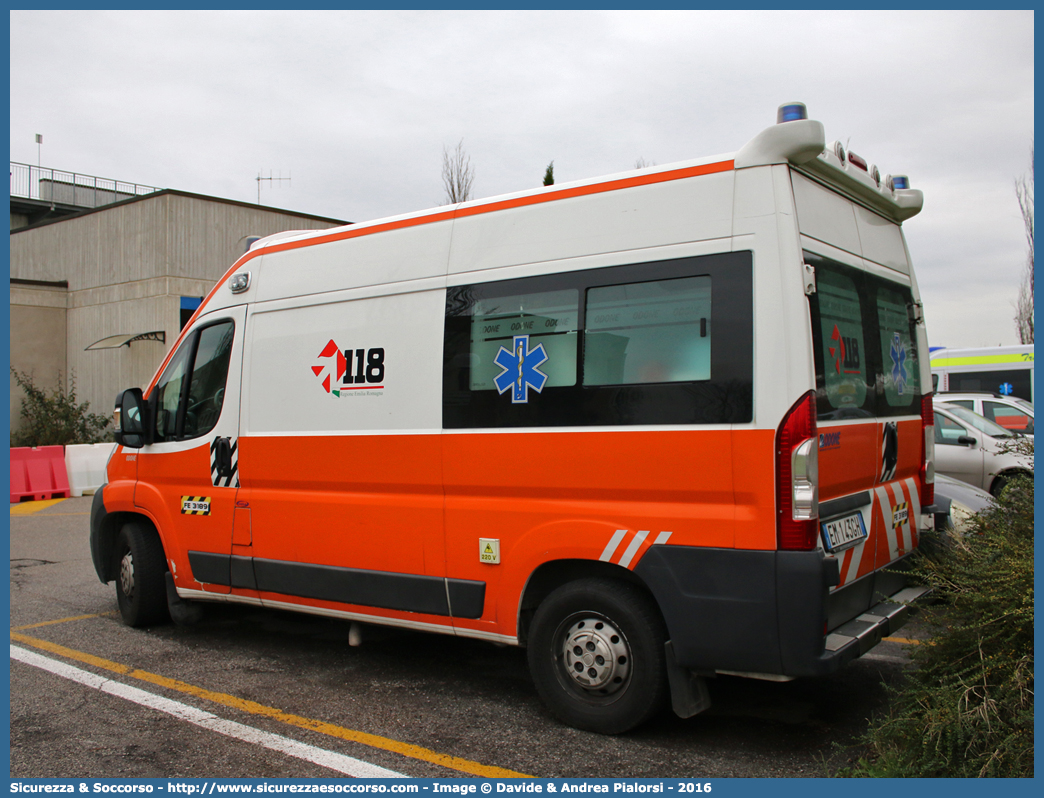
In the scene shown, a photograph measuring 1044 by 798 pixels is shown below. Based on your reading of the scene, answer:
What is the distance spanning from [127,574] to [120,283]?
1661cm

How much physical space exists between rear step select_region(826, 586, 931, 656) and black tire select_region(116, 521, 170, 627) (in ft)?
15.7

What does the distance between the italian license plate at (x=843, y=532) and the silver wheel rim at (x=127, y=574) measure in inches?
196

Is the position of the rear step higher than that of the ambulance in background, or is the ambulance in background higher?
the ambulance in background

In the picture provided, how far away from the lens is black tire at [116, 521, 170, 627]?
6312 mm

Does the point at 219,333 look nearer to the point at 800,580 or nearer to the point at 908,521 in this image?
the point at 800,580

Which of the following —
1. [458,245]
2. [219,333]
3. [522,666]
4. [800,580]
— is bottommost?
[522,666]

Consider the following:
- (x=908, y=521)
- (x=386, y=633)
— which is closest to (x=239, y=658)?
(x=386, y=633)

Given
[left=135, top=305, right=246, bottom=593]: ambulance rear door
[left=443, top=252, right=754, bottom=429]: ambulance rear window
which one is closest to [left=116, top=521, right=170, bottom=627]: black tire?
[left=135, top=305, right=246, bottom=593]: ambulance rear door

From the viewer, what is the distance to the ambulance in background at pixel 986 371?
19969 millimetres

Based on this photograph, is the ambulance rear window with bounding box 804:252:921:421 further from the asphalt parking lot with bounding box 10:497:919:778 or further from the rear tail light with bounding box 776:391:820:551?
the asphalt parking lot with bounding box 10:497:919:778

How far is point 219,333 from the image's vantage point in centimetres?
598

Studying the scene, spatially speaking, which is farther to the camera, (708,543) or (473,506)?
(473,506)

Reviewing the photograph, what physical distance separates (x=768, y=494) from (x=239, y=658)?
3818mm

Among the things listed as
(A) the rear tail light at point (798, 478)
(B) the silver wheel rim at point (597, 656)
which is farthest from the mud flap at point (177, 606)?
(A) the rear tail light at point (798, 478)
